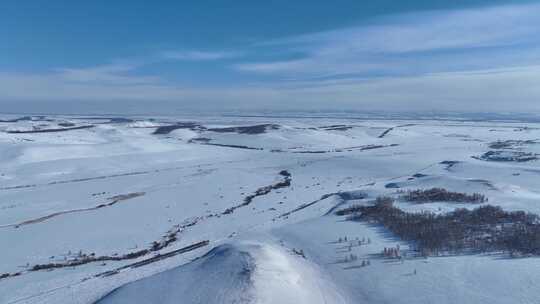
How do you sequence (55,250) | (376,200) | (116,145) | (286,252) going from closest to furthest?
1. (286,252)
2. (55,250)
3. (376,200)
4. (116,145)

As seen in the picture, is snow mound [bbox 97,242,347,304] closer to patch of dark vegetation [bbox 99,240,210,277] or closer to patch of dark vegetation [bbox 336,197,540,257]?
patch of dark vegetation [bbox 99,240,210,277]

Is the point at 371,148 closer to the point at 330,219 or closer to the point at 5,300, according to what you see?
the point at 330,219

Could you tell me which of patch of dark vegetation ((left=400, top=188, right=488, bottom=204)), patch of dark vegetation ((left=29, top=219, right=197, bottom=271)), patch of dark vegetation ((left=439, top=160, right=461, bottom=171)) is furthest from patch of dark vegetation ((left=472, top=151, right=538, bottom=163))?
patch of dark vegetation ((left=29, top=219, right=197, bottom=271))

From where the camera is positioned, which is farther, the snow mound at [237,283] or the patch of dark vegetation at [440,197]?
the patch of dark vegetation at [440,197]

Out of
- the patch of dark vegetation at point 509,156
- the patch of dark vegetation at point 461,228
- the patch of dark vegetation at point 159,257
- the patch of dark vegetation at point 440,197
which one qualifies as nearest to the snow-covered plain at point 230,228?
the patch of dark vegetation at point 159,257

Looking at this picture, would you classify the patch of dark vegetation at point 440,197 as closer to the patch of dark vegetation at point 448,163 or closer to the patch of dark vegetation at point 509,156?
the patch of dark vegetation at point 448,163

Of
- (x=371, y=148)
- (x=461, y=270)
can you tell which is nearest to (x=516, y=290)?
(x=461, y=270)
